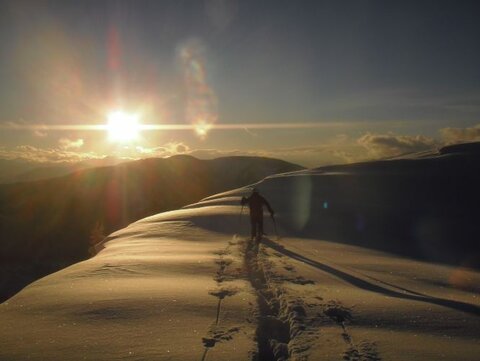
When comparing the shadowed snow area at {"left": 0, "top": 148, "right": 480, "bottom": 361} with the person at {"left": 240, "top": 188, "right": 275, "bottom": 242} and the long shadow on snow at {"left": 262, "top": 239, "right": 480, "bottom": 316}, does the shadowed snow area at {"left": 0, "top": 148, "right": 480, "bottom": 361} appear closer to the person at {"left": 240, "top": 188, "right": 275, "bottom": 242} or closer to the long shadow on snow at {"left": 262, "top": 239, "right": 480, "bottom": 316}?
the long shadow on snow at {"left": 262, "top": 239, "right": 480, "bottom": 316}

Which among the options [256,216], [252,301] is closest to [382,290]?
[252,301]

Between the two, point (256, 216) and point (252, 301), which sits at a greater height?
point (256, 216)

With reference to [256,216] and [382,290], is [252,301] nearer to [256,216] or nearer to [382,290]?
[382,290]

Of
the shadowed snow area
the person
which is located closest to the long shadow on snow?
the shadowed snow area

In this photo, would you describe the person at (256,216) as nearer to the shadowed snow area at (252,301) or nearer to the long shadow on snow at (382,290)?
the shadowed snow area at (252,301)

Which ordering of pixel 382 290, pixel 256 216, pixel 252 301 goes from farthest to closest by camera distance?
pixel 256 216, pixel 382 290, pixel 252 301

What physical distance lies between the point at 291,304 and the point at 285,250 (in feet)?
21.2

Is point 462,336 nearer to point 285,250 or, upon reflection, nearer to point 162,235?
point 285,250

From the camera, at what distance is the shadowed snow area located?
5066mm

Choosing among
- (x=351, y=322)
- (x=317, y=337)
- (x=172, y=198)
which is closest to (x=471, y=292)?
(x=351, y=322)

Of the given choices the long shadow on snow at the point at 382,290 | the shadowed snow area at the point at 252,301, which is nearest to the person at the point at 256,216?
the shadowed snow area at the point at 252,301

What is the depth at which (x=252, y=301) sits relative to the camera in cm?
721

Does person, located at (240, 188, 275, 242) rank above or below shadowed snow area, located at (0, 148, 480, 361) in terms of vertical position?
above

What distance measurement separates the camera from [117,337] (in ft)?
17.0
